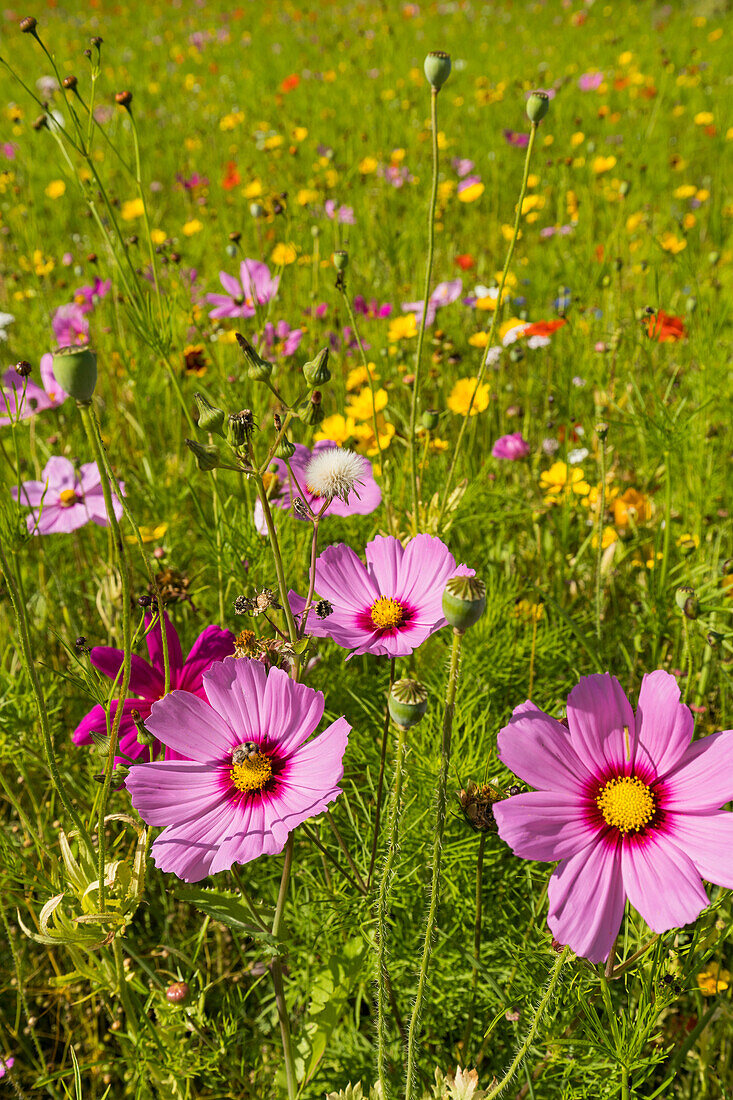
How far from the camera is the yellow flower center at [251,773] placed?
25.2 inches

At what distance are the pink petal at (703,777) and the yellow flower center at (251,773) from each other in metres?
0.33

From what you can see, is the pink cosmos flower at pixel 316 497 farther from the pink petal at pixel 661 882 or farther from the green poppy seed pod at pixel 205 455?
the pink petal at pixel 661 882

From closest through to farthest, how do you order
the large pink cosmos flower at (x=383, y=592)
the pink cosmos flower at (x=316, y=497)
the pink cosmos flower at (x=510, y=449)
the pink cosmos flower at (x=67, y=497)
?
the large pink cosmos flower at (x=383, y=592), the pink cosmos flower at (x=316, y=497), the pink cosmos flower at (x=67, y=497), the pink cosmos flower at (x=510, y=449)

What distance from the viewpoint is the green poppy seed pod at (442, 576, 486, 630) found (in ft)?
1.58

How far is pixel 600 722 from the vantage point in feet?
1.91

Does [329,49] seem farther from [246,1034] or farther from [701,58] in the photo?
[246,1034]

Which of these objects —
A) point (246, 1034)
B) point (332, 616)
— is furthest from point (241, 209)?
point (246, 1034)

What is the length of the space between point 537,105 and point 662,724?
0.66 m

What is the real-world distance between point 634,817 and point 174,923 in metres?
0.68

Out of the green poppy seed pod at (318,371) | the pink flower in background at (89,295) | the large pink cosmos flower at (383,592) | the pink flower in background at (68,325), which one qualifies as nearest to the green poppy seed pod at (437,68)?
the green poppy seed pod at (318,371)

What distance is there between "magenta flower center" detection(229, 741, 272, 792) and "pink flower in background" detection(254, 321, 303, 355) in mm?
1023

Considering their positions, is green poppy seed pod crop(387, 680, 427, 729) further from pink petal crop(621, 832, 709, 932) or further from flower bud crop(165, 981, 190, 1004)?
flower bud crop(165, 981, 190, 1004)

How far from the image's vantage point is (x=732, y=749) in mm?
540

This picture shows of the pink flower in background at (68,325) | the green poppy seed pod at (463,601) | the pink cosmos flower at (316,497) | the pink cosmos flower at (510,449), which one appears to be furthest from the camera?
the pink flower in background at (68,325)
